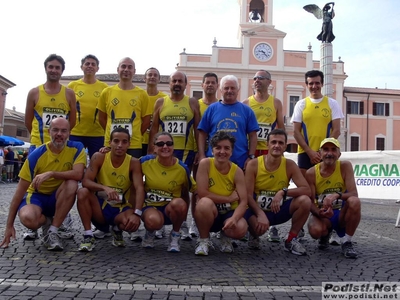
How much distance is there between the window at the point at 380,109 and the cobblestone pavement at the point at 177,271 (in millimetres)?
43888

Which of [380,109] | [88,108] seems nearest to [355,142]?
[380,109]

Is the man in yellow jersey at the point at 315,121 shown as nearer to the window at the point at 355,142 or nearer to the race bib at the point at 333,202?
the race bib at the point at 333,202

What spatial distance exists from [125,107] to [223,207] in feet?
6.48

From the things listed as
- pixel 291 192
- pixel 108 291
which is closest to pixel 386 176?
pixel 291 192

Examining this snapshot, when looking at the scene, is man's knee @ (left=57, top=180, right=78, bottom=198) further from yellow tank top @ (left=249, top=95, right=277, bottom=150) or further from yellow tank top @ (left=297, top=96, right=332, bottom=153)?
yellow tank top @ (left=297, top=96, right=332, bottom=153)

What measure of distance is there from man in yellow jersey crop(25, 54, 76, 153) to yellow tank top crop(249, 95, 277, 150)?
2.64 meters

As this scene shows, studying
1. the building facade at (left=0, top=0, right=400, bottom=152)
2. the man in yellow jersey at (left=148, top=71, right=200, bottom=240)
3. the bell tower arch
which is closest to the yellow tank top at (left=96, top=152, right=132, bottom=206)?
the man in yellow jersey at (left=148, top=71, right=200, bottom=240)

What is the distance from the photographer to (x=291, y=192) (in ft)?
16.6

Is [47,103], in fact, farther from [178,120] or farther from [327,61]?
[327,61]

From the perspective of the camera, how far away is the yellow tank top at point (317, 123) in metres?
5.89

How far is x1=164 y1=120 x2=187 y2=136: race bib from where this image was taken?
5.86 meters

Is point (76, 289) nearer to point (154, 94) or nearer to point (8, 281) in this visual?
point (8, 281)

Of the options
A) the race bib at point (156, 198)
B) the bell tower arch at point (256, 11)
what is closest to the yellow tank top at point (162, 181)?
the race bib at point (156, 198)

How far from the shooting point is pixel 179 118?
5.86m
